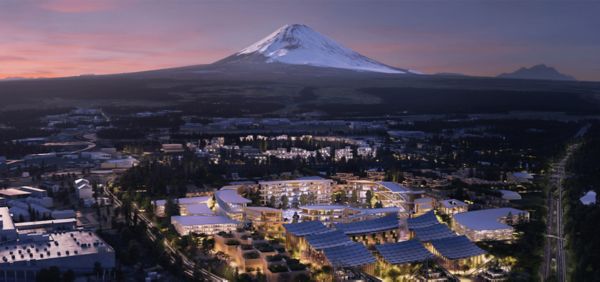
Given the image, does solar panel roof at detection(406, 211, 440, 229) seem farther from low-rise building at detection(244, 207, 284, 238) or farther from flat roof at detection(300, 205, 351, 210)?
low-rise building at detection(244, 207, 284, 238)

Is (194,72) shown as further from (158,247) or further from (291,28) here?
(158,247)

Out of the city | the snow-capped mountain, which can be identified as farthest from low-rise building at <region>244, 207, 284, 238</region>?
the snow-capped mountain

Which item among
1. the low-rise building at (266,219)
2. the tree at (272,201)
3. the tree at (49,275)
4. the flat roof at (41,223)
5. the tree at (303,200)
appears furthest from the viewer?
the tree at (272,201)

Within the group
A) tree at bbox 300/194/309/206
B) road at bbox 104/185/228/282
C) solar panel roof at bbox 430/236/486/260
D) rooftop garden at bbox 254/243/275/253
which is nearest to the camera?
road at bbox 104/185/228/282

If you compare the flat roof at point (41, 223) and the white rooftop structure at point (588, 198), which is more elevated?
the white rooftop structure at point (588, 198)

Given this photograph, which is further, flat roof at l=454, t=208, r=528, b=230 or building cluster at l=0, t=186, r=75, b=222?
building cluster at l=0, t=186, r=75, b=222

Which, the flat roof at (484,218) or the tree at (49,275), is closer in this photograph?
the tree at (49,275)

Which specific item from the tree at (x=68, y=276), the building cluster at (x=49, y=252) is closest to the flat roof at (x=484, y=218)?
the building cluster at (x=49, y=252)

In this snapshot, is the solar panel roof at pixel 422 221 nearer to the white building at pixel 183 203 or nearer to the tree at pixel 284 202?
the tree at pixel 284 202
